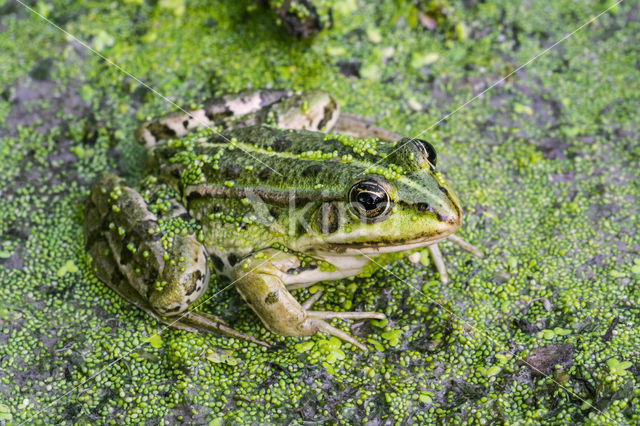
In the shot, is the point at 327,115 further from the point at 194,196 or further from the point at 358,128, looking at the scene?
the point at 194,196

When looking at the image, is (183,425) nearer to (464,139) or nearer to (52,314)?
(52,314)

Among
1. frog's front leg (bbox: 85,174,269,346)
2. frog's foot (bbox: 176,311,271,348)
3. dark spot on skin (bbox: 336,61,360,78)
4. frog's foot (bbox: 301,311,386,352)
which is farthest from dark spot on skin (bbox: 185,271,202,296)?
dark spot on skin (bbox: 336,61,360,78)

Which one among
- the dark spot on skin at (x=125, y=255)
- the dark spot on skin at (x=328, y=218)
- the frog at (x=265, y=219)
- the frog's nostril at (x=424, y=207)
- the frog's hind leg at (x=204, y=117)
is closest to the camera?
the frog's nostril at (x=424, y=207)

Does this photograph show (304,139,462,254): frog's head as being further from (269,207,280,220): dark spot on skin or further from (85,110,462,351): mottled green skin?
(269,207,280,220): dark spot on skin

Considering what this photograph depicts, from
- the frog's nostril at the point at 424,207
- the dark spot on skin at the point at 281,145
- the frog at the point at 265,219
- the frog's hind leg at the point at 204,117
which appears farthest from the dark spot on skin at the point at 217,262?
the frog's nostril at the point at 424,207

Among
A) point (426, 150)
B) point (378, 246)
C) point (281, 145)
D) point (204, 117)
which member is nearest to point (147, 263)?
point (281, 145)

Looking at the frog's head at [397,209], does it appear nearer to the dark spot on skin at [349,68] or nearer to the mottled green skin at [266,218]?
the mottled green skin at [266,218]
